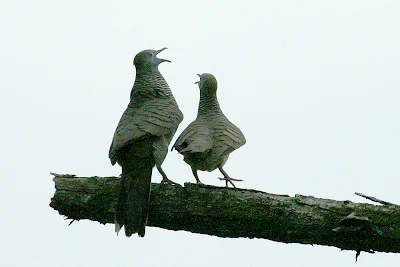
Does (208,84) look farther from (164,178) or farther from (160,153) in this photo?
(164,178)

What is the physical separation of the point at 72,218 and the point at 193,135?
1421 mm

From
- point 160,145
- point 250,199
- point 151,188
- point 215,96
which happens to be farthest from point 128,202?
point 215,96

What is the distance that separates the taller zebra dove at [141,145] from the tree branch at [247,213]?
0.39ft

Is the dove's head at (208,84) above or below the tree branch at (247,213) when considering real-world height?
above

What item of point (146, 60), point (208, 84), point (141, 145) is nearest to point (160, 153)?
point (141, 145)

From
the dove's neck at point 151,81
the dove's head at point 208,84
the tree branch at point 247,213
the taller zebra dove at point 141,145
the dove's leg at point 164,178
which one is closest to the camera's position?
the tree branch at point 247,213

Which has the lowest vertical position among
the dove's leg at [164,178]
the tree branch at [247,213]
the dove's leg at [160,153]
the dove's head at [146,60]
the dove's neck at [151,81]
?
the tree branch at [247,213]

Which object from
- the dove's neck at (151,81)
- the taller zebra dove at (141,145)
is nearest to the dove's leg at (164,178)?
the taller zebra dove at (141,145)

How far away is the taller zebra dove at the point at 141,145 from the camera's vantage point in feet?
17.5

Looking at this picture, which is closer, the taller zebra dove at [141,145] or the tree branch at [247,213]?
the tree branch at [247,213]

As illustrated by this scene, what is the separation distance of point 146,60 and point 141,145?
1.61m

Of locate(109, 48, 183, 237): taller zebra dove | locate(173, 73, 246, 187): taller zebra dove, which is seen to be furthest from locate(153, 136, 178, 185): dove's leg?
locate(173, 73, 246, 187): taller zebra dove

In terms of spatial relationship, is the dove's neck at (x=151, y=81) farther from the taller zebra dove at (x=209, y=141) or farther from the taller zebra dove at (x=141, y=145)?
the taller zebra dove at (x=209, y=141)

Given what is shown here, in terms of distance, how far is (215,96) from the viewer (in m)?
6.82
